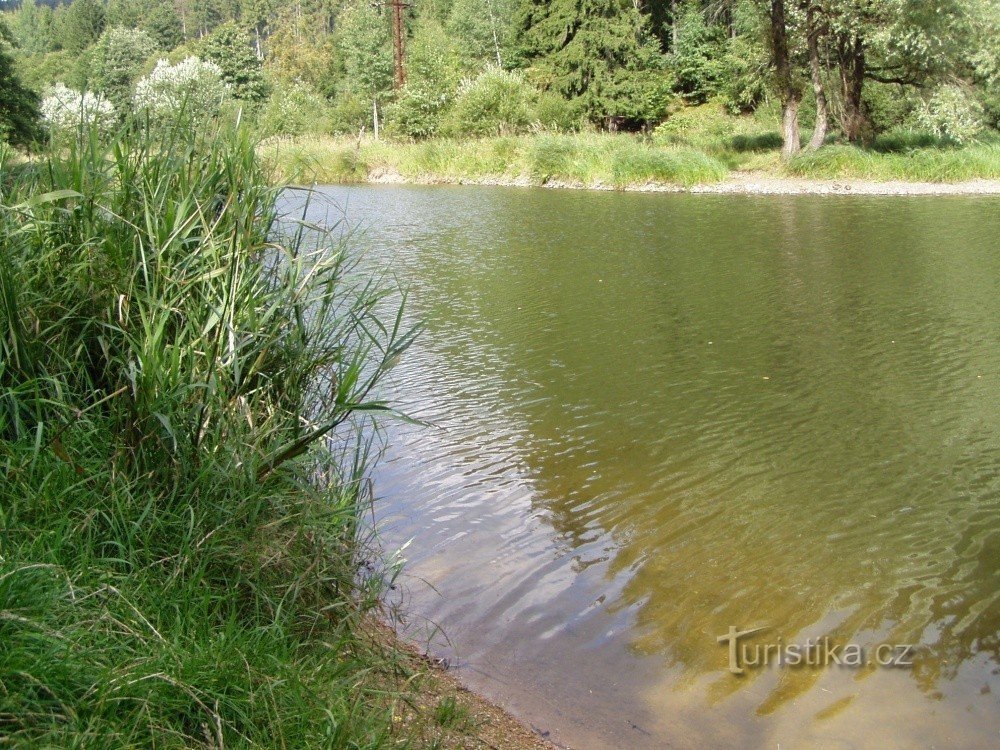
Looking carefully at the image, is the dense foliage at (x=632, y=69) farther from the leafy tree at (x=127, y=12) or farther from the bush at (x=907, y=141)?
the leafy tree at (x=127, y=12)

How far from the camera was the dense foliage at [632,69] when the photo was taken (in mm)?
22609

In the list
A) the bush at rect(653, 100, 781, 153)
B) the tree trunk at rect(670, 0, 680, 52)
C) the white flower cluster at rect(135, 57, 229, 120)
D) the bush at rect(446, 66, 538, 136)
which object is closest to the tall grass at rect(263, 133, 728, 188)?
the bush at rect(446, 66, 538, 136)

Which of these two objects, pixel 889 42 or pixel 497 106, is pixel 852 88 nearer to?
pixel 889 42

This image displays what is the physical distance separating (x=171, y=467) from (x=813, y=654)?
9.50 feet

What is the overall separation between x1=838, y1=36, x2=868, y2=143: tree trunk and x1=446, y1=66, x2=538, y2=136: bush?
1171 centimetres

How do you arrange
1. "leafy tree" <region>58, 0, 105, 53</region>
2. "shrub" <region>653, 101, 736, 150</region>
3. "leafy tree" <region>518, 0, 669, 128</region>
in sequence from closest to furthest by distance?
"shrub" <region>653, 101, 736, 150</region> < "leafy tree" <region>518, 0, 669, 128</region> < "leafy tree" <region>58, 0, 105, 53</region>

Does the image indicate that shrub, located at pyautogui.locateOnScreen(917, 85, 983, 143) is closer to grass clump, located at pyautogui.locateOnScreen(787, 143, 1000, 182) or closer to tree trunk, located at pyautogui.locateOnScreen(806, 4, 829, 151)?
grass clump, located at pyautogui.locateOnScreen(787, 143, 1000, 182)

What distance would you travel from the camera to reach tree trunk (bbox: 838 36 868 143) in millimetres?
25438

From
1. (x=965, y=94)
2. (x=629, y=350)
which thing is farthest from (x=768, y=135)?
(x=629, y=350)

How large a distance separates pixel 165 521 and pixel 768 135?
2870 cm

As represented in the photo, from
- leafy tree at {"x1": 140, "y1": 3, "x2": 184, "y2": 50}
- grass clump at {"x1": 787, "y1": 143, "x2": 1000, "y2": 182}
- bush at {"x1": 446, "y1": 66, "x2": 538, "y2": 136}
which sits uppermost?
leafy tree at {"x1": 140, "y1": 3, "x2": 184, "y2": 50}

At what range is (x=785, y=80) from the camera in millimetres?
24516

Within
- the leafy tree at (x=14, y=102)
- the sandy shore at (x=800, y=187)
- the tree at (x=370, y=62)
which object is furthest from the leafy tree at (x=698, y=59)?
the leafy tree at (x=14, y=102)

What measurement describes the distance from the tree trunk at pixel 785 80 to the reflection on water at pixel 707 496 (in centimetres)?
1284
